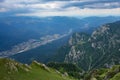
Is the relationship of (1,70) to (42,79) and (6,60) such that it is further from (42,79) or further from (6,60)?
(42,79)

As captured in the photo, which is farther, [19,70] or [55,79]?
[55,79]

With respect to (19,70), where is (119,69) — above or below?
below

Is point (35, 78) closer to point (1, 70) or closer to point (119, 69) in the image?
point (1, 70)

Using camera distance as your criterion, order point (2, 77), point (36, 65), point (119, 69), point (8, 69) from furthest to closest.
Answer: point (119, 69), point (36, 65), point (8, 69), point (2, 77)

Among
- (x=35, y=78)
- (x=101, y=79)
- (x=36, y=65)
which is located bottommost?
(x=101, y=79)

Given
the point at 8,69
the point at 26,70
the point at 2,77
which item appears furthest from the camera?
the point at 26,70

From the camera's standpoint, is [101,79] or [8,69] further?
[101,79]

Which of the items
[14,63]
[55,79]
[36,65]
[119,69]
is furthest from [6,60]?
[119,69]

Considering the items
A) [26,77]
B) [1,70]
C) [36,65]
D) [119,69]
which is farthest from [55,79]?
[119,69]

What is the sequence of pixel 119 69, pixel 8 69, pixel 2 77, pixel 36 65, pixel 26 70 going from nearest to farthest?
pixel 2 77
pixel 8 69
pixel 26 70
pixel 36 65
pixel 119 69
